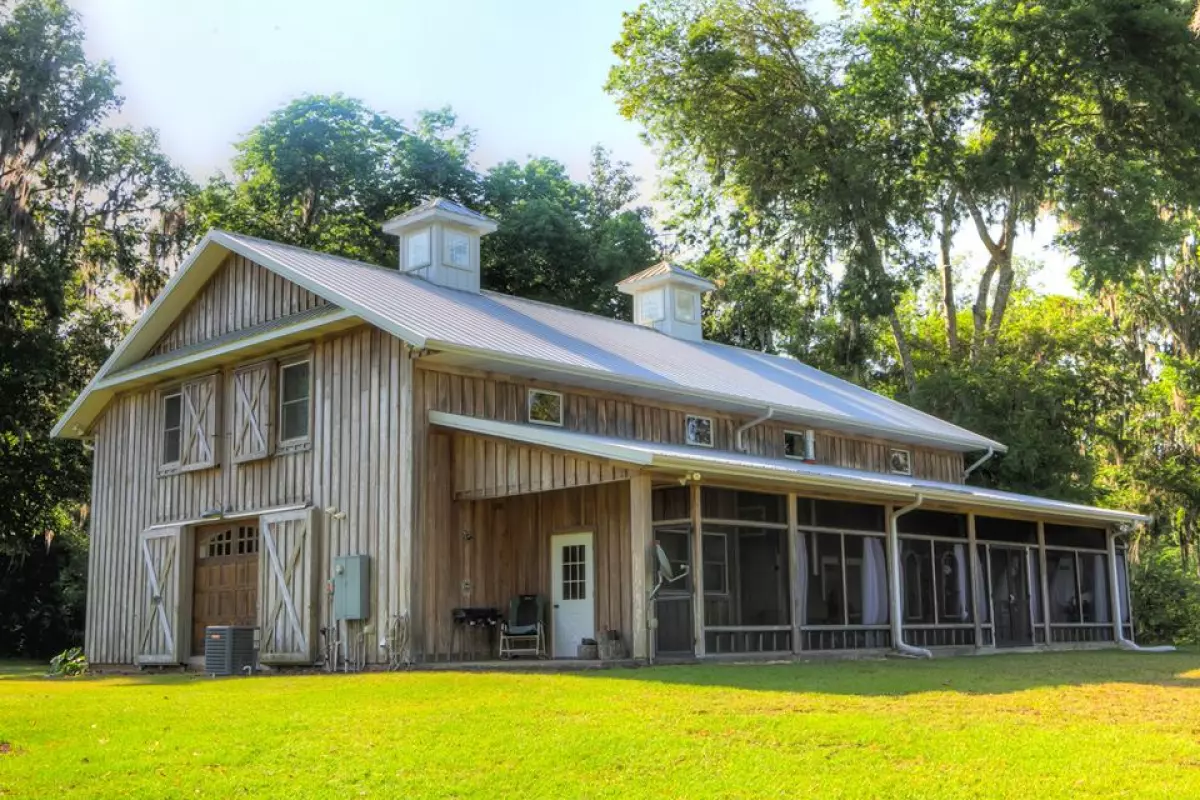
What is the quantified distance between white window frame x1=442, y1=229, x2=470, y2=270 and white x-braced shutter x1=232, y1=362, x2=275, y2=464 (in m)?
3.84

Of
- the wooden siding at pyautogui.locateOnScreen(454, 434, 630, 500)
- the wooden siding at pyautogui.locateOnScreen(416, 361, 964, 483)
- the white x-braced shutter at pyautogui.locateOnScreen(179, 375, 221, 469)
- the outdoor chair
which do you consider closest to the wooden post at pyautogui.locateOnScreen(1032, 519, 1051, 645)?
the wooden siding at pyautogui.locateOnScreen(416, 361, 964, 483)

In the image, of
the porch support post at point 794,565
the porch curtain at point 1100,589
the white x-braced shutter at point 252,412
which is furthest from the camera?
the porch curtain at point 1100,589

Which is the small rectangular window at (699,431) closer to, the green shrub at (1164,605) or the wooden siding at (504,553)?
the wooden siding at (504,553)

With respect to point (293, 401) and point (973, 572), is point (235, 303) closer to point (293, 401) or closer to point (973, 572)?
point (293, 401)

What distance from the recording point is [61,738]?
9.09m

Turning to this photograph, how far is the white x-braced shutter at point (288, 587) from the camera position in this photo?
17.0m

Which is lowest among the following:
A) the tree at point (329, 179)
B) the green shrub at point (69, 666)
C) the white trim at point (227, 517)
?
the green shrub at point (69, 666)

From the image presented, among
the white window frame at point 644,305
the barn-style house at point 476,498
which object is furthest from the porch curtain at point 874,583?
the white window frame at point 644,305

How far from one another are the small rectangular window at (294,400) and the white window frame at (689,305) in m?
9.34

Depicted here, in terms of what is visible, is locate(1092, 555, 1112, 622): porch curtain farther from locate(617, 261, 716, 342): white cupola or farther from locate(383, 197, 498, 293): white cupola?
locate(383, 197, 498, 293): white cupola

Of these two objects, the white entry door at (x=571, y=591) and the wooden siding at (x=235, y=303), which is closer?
the white entry door at (x=571, y=591)

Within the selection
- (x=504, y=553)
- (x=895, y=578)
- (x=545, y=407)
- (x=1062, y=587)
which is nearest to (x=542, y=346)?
(x=545, y=407)

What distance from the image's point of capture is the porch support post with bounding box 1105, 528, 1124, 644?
74.8ft

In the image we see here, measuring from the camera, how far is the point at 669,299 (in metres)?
25.4
